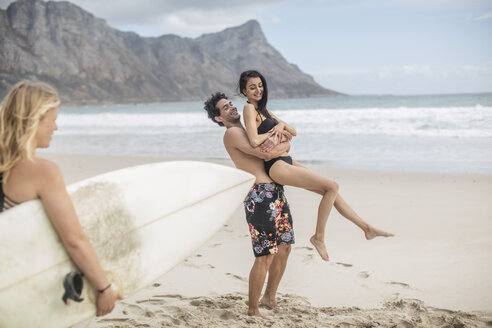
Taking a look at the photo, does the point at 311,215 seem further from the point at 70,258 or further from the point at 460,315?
the point at 70,258

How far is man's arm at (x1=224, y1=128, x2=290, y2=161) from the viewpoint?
10.1ft

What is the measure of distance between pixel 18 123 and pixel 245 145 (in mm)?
1550

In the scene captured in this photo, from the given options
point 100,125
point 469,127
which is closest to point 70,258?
point 469,127

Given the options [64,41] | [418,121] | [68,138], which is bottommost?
[68,138]

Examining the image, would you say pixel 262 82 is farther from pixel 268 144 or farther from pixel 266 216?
pixel 266 216

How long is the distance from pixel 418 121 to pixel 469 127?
7.29 feet

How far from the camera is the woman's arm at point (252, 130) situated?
3.04 m

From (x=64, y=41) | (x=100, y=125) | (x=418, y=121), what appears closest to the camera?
(x=418, y=121)

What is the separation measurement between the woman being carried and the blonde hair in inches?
58.0

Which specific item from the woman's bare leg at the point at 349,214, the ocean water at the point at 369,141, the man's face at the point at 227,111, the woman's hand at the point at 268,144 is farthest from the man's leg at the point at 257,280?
the ocean water at the point at 369,141

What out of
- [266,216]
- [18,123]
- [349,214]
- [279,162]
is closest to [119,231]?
[18,123]

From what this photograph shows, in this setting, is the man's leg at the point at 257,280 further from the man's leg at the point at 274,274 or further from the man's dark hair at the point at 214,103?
the man's dark hair at the point at 214,103

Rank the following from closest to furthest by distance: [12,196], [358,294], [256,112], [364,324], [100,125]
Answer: [12,196], [364,324], [256,112], [358,294], [100,125]

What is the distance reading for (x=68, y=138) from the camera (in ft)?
60.2
